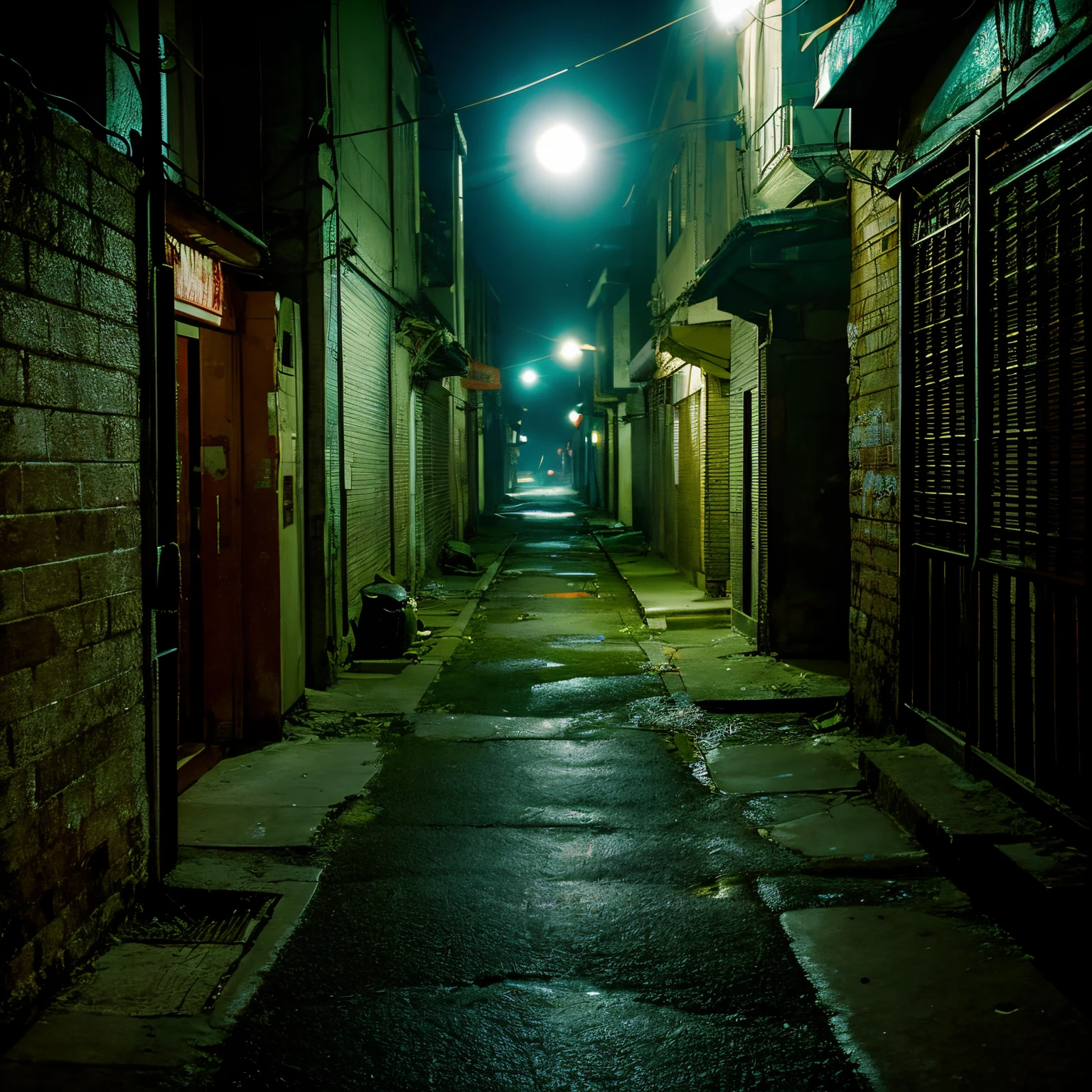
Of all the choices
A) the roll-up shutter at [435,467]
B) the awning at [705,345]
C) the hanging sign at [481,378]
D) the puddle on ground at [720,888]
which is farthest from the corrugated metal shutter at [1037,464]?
the hanging sign at [481,378]

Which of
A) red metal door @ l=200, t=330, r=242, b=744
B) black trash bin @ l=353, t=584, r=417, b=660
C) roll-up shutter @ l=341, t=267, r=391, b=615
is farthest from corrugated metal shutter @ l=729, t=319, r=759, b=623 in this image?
red metal door @ l=200, t=330, r=242, b=744

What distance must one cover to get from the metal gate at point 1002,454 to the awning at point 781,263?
2.04m

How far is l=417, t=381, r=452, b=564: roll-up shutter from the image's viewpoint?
17156 millimetres

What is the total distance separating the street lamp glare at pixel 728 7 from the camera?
9.91 m

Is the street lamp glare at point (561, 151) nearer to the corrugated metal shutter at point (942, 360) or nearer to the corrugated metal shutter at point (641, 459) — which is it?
the corrugated metal shutter at point (942, 360)

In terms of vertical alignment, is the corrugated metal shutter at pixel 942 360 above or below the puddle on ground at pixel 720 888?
above

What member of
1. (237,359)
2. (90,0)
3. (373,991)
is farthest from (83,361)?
(237,359)

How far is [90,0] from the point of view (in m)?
4.31

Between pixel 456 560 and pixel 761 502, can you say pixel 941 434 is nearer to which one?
pixel 761 502

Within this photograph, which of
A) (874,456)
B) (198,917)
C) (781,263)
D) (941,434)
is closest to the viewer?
(198,917)

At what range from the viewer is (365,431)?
1135 centimetres

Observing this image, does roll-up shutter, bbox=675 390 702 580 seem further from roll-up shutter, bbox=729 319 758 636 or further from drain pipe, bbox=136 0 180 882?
drain pipe, bbox=136 0 180 882

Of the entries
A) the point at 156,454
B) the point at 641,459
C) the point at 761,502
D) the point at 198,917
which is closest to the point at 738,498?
the point at 761,502

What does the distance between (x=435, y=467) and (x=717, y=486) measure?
6.99m
